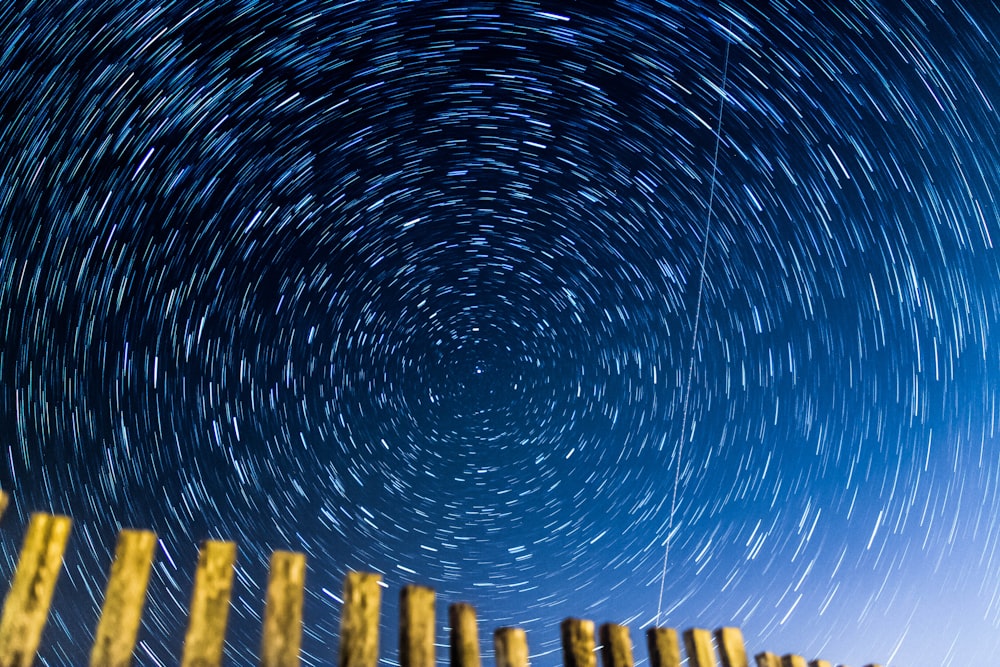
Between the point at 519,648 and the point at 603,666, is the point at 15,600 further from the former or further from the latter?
the point at 603,666

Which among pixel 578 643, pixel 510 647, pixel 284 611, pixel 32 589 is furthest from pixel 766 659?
pixel 32 589

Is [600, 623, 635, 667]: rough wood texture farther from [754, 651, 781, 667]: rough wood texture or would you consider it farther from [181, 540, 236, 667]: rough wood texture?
[181, 540, 236, 667]: rough wood texture

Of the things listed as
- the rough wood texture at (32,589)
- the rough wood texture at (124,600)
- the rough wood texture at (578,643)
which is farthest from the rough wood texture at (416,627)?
the rough wood texture at (32,589)

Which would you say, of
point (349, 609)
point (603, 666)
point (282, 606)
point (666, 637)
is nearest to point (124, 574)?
point (282, 606)

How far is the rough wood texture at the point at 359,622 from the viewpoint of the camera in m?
2.32

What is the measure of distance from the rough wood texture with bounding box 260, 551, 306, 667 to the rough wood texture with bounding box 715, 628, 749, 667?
1867mm

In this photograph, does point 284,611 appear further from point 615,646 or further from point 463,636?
point 615,646

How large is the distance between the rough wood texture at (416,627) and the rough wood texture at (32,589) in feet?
3.91

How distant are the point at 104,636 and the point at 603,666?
1.85m

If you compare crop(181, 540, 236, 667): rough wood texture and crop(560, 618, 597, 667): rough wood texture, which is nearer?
crop(181, 540, 236, 667): rough wood texture

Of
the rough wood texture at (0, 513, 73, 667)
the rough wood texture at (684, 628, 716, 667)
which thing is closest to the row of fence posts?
the rough wood texture at (0, 513, 73, 667)

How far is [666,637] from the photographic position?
2857 mm

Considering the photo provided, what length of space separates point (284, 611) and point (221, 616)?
212mm

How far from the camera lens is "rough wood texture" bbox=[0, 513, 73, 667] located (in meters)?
2.11
